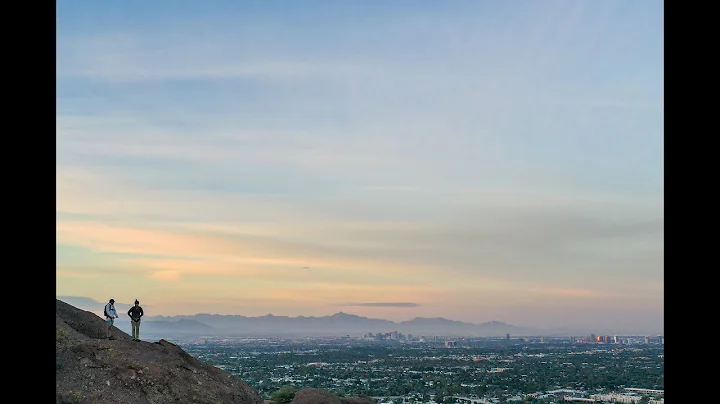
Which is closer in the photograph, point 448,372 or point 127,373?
point 127,373

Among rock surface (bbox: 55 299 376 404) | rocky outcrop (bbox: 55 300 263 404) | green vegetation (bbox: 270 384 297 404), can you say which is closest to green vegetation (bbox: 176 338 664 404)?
green vegetation (bbox: 270 384 297 404)

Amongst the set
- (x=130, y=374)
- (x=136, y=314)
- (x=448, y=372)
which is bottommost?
(x=448, y=372)

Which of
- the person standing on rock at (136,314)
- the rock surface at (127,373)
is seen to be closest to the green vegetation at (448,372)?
the rock surface at (127,373)

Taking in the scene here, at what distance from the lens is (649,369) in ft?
309

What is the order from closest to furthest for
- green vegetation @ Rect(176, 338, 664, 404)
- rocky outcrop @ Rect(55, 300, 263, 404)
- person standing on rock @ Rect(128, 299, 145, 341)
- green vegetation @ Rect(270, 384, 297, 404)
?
rocky outcrop @ Rect(55, 300, 263, 404) < person standing on rock @ Rect(128, 299, 145, 341) < green vegetation @ Rect(270, 384, 297, 404) < green vegetation @ Rect(176, 338, 664, 404)

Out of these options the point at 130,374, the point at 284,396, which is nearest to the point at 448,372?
the point at 284,396

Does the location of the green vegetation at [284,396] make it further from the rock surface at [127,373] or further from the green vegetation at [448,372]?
the green vegetation at [448,372]

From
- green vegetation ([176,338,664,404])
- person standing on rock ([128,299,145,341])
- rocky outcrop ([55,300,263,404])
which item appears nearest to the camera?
rocky outcrop ([55,300,263,404])

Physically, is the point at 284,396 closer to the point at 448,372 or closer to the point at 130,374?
the point at 130,374

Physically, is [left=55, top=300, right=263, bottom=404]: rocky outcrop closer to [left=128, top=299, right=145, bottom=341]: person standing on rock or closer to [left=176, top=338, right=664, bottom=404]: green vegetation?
[left=128, top=299, right=145, bottom=341]: person standing on rock

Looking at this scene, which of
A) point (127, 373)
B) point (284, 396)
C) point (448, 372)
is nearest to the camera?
point (127, 373)
